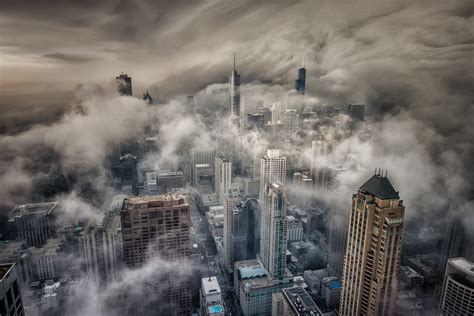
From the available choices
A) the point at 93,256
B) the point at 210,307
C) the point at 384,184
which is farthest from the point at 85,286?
the point at 384,184

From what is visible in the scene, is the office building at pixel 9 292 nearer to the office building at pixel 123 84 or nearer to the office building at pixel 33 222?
the office building at pixel 123 84

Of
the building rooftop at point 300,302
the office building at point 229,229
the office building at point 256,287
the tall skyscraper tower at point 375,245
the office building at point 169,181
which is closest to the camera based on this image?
the tall skyscraper tower at point 375,245

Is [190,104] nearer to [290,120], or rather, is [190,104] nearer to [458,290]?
[290,120]

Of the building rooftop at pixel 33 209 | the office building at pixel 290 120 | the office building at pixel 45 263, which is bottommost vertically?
the office building at pixel 45 263

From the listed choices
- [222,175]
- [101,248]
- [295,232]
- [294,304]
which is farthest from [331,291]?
[222,175]

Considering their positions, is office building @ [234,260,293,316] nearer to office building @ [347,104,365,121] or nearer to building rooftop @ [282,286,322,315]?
building rooftop @ [282,286,322,315]

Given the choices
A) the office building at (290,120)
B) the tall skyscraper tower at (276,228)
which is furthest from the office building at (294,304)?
the office building at (290,120)

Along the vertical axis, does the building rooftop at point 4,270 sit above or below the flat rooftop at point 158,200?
above

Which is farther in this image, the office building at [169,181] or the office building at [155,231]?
the office building at [169,181]
